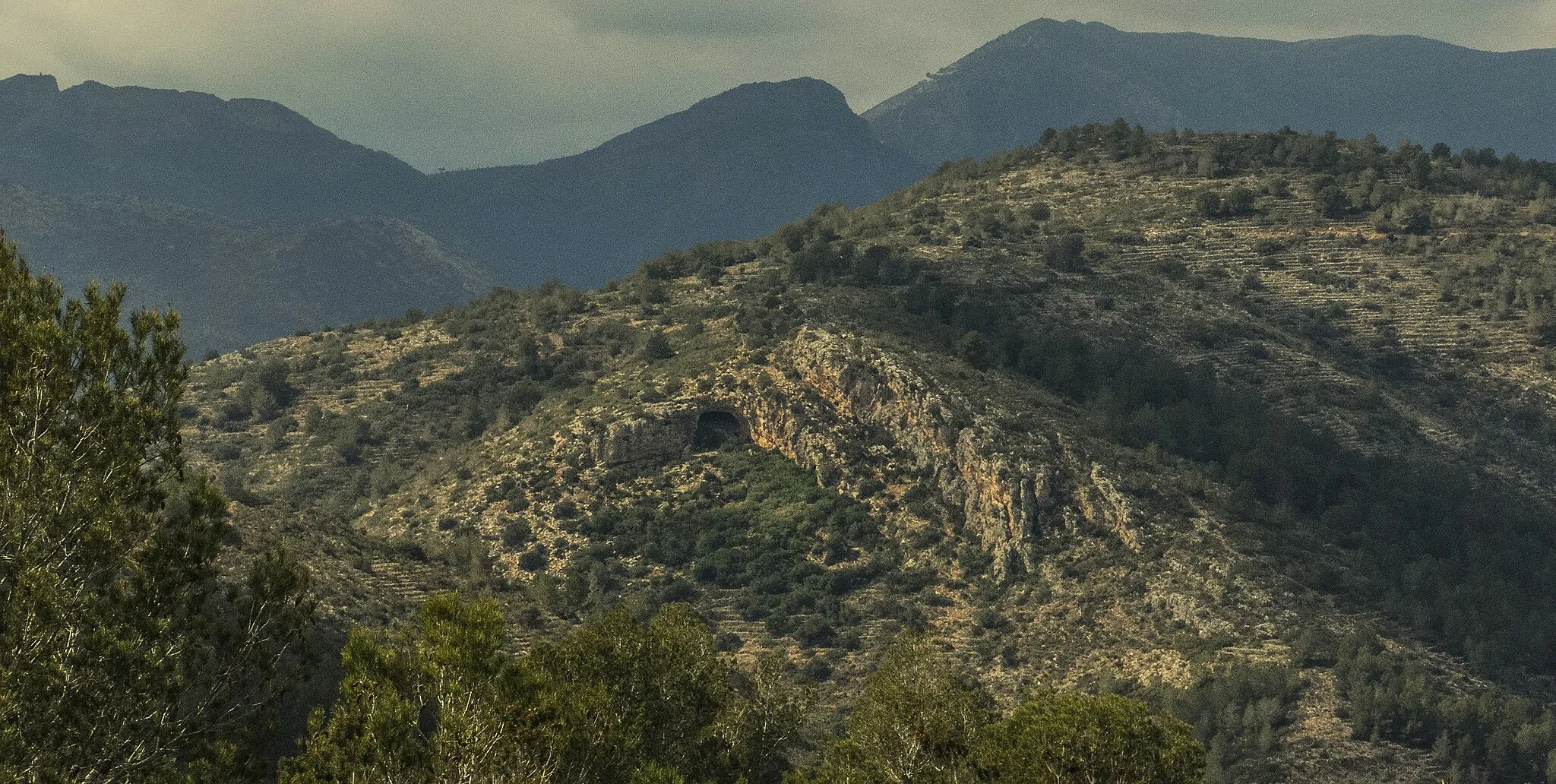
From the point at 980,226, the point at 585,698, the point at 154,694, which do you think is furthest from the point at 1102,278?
the point at 154,694

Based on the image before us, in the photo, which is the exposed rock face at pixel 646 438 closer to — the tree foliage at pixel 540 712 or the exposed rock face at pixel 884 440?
the exposed rock face at pixel 884 440

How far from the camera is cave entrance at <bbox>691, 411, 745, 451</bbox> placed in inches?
3504

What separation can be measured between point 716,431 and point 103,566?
67.2 meters

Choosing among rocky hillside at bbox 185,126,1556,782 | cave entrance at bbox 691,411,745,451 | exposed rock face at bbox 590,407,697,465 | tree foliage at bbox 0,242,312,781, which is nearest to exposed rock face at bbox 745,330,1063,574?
rocky hillside at bbox 185,126,1556,782

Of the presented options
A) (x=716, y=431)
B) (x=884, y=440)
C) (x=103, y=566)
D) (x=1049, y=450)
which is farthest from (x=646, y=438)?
(x=103, y=566)

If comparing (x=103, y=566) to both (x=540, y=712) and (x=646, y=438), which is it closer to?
(x=540, y=712)

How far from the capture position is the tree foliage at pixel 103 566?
2116cm

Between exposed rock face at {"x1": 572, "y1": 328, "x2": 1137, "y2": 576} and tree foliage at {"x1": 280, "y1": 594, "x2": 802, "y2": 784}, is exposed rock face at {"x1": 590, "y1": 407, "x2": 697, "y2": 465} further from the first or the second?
tree foliage at {"x1": 280, "y1": 594, "x2": 802, "y2": 784}

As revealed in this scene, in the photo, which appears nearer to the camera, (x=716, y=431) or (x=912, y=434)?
(x=912, y=434)

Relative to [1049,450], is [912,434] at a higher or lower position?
higher

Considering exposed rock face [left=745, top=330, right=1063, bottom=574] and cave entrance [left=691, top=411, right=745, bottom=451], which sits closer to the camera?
exposed rock face [left=745, top=330, right=1063, bottom=574]

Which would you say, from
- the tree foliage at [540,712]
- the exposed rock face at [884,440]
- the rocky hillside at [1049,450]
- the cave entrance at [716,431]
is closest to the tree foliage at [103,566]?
the tree foliage at [540,712]

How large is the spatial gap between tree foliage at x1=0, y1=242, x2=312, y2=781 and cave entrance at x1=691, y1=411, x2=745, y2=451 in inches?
2510

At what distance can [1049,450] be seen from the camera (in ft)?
260
